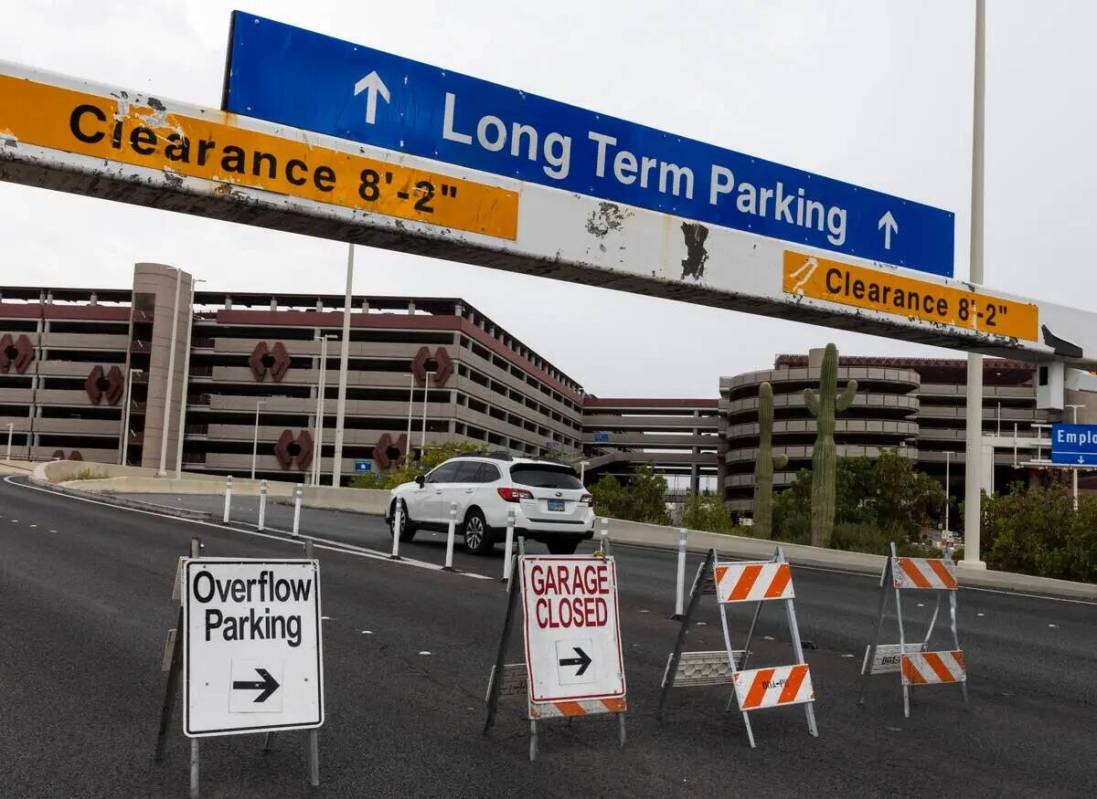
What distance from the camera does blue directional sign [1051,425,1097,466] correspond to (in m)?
16.8

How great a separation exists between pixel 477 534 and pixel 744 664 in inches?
440

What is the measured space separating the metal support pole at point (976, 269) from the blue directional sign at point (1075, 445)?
135 cm

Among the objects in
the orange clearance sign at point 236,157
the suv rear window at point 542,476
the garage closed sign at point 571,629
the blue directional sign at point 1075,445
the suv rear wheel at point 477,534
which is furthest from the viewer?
the suv rear wheel at point 477,534

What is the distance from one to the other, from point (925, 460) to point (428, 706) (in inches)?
4049

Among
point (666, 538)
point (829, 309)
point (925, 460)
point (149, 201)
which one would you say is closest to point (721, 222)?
point (829, 309)

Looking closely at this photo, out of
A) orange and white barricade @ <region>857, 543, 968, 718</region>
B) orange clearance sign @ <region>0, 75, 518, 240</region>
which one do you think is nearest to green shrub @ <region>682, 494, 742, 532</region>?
orange and white barricade @ <region>857, 543, 968, 718</region>

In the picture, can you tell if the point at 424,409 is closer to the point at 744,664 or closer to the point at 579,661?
the point at 744,664

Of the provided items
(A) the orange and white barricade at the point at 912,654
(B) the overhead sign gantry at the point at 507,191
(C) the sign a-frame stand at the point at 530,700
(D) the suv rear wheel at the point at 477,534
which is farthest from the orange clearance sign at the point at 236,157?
(D) the suv rear wheel at the point at 477,534

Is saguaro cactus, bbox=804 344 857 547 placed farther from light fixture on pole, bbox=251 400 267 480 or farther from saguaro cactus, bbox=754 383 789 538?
light fixture on pole, bbox=251 400 267 480

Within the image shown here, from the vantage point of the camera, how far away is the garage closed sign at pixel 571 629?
20.0ft

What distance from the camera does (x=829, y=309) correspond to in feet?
30.4

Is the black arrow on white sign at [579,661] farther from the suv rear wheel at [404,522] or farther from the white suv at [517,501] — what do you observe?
the suv rear wheel at [404,522]

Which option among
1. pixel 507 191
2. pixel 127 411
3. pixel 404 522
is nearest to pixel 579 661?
pixel 507 191

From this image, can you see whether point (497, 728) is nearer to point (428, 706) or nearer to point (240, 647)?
point (428, 706)
